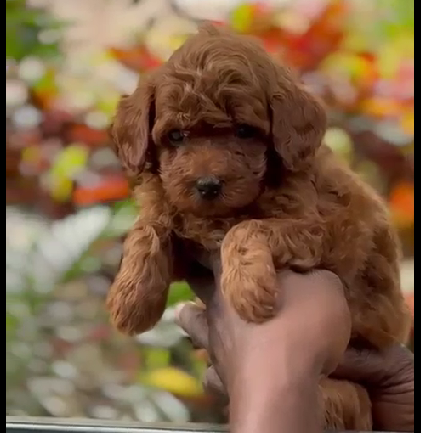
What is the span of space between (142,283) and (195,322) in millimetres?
290

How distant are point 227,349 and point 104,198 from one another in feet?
4.03

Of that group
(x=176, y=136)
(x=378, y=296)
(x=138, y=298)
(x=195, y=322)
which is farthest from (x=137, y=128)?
(x=378, y=296)

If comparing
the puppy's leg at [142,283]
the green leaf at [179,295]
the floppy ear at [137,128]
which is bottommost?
the green leaf at [179,295]

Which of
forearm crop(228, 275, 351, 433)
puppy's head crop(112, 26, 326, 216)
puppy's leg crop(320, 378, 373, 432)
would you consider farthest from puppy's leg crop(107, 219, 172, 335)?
puppy's leg crop(320, 378, 373, 432)

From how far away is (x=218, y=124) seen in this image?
110 centimetres

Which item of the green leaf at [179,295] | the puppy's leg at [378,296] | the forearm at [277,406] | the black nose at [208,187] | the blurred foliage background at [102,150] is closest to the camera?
the forearm at [277,406]

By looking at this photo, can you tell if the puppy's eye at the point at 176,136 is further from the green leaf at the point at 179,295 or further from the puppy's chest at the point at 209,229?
the green leaf at the point at 179,295

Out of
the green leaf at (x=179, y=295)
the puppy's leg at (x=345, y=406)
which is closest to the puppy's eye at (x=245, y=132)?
the puppy's leg at (x=345, y=406)

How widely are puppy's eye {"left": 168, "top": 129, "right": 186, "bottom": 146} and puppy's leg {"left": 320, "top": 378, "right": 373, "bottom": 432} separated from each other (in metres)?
0.57

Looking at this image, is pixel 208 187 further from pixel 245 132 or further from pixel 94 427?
pixel 94 427

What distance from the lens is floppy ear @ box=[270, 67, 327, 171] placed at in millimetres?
1148

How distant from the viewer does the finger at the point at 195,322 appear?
141 centimetres

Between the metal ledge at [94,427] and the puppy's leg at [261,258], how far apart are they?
17.6 inches

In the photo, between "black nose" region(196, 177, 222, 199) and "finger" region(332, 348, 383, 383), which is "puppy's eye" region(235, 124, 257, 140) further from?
"finger" region(332, 348, 383, 383)
